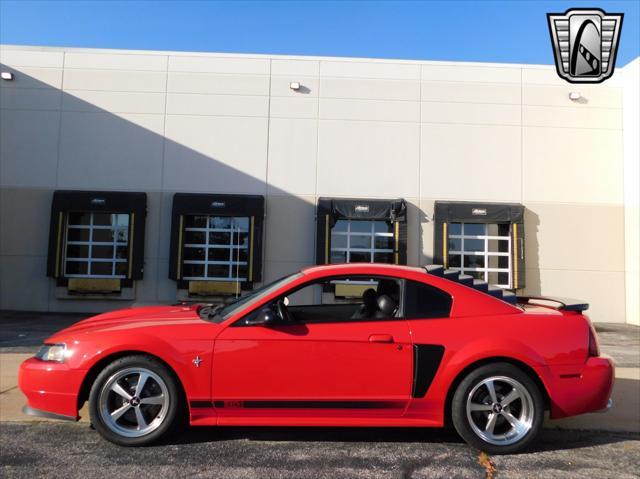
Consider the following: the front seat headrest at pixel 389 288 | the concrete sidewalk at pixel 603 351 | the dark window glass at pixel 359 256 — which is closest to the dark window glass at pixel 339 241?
the dark window glass at pixel 359 256

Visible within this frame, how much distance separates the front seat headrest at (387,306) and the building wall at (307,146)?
358 inches

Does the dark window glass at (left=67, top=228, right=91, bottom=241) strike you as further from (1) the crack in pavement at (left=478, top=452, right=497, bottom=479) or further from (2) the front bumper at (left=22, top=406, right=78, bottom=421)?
(1) the crack in pavement at (left=478, top=452, right=497, bottom=479)

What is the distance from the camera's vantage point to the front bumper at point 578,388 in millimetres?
3881

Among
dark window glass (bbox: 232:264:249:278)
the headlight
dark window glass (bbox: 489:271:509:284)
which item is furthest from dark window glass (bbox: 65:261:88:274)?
dark window glass (bbox: 489:271:509:284)

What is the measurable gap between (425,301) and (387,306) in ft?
1.00

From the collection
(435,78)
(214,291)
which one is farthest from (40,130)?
(435,78)

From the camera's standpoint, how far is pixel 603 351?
8.77 meters

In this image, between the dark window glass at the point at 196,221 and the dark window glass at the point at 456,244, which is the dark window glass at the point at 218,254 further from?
the dark window glass at the point at 456,244

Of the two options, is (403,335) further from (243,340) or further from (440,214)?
(440,214)

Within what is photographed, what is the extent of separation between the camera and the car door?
12.4 ft

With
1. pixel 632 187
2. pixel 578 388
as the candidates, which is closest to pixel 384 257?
pixel 632 187

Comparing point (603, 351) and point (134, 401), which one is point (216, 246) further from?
point (134, 401)

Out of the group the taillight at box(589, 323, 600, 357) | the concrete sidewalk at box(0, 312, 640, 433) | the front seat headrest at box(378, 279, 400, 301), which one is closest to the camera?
the taillight at box(589, 323, 600, 357)

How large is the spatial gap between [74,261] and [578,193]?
13.5 meters
